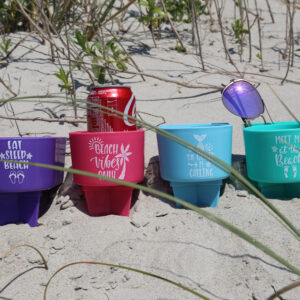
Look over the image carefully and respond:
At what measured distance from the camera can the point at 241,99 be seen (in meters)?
1.44

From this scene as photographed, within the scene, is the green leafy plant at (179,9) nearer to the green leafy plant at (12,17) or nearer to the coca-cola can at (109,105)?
the green leafy plant at (12,17)

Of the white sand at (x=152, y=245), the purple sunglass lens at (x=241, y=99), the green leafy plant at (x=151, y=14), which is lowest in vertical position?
the white sand at (x=152, y=245)

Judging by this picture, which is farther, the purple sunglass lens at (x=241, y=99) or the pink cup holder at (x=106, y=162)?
the purple sunglass lens at (x=241, y=99)

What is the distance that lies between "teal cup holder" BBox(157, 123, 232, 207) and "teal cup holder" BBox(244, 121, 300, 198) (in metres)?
0.08

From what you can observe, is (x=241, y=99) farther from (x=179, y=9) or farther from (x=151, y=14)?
(x=179, y=9)

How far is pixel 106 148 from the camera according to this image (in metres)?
1.25

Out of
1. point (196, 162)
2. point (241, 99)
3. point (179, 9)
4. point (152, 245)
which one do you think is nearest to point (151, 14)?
point (179, 9)

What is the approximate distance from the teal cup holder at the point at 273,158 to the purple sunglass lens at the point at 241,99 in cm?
11

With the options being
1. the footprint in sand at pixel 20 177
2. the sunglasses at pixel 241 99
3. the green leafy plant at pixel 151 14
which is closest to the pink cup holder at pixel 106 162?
the footprint in sand at pixel 20 177

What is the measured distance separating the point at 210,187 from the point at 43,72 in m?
1.16

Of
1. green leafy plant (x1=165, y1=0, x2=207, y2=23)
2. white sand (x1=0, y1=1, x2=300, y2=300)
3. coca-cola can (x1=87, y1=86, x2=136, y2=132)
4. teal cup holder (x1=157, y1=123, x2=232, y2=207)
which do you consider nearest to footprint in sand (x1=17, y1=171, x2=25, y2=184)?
white sand (x1=0, y1=1, x2=300, y2=300)

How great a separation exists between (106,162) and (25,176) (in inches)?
10.0

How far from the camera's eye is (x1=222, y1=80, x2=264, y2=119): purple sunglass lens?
1435 millimetres

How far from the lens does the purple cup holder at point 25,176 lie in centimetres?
125
